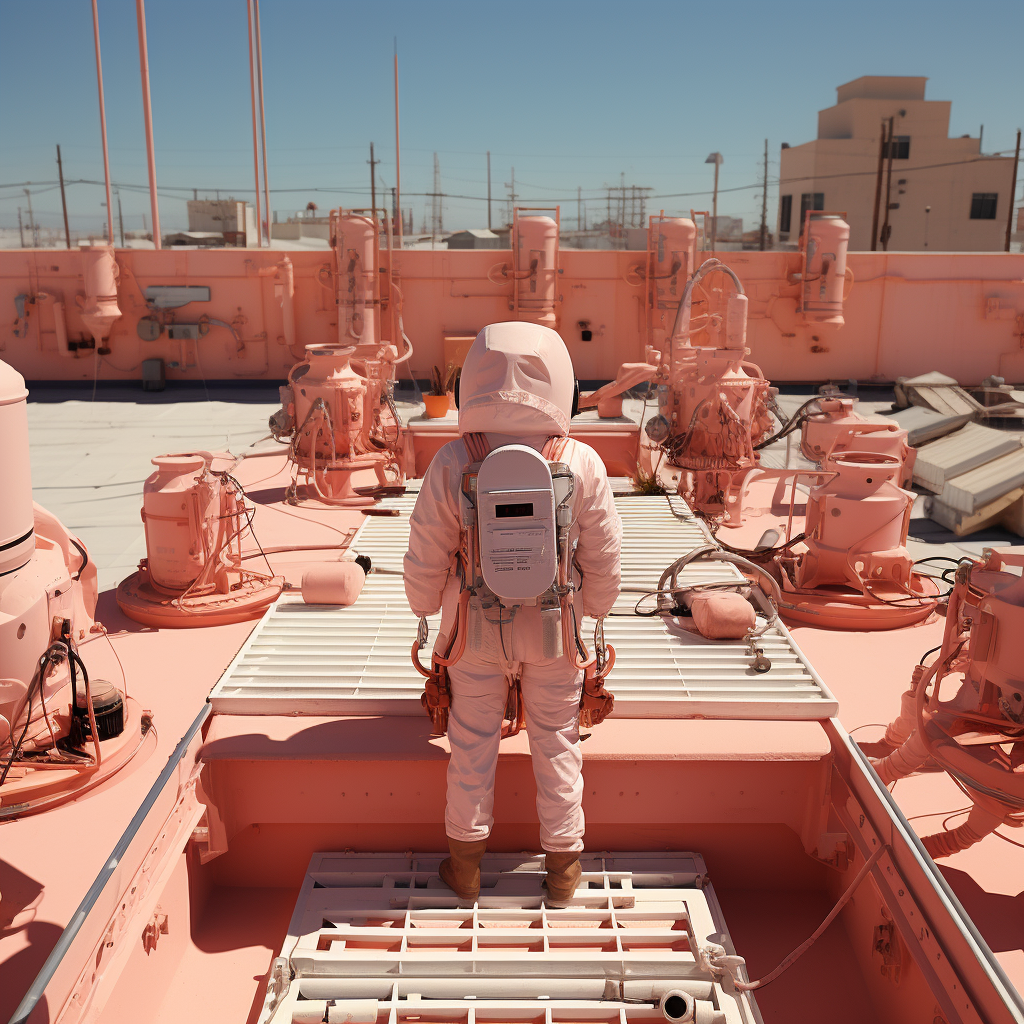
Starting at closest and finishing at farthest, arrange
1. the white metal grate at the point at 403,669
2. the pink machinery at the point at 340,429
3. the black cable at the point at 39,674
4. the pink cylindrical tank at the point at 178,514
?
the black cable at the point at 39,674, the white metal grate at the point at 403,669, the pink cylindrical tank at the point at 178,514, the pink machinery at the point at 340,429

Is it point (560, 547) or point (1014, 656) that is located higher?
point (560, 547)

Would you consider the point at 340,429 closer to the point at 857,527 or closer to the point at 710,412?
the point at 710,412

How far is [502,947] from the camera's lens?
11.1 feet

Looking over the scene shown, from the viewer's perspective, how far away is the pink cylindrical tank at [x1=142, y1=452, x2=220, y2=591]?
5555 mm

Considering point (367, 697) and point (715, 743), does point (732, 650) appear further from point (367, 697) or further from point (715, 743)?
point (367, 697)

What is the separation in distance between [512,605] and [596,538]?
404mm

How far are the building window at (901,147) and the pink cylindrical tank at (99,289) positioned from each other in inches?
1278

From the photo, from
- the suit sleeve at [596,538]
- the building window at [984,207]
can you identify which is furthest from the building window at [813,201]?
the suit sleeve at [596,538]

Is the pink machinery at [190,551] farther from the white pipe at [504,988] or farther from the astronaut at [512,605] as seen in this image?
the white pipe at [504,988]

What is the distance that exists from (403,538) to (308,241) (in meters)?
24.0

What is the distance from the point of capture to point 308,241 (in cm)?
2844

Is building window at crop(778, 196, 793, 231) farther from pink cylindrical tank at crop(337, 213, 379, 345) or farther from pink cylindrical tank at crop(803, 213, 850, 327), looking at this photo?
pink cylindrical tank at crop(337, 213, 379, 345)

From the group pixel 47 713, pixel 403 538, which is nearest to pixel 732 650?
pixel 403 538

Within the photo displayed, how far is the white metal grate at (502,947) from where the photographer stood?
10.1 feet
